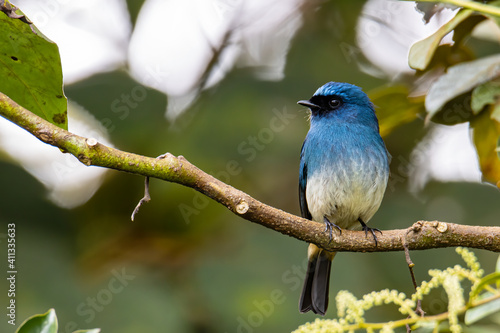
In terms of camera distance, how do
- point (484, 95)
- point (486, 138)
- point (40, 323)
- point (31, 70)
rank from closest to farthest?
point (40, 323) → point (484, 95) → point (31, 70) → point (486, 138)

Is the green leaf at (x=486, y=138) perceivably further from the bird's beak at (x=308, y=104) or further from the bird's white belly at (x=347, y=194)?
the bird's beak at (x=308, y=104)

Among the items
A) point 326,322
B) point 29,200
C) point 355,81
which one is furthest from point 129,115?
point 326,322

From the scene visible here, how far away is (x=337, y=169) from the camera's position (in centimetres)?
372

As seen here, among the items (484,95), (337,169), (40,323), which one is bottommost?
(337,169)

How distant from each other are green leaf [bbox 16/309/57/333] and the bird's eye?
2924 millimetres

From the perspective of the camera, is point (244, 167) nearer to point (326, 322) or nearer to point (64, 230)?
point (64, 230)

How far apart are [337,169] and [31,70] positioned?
2222 mm

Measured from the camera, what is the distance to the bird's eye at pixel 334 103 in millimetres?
4059

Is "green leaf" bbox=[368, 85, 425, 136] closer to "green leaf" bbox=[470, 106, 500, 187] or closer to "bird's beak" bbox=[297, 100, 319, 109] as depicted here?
"green leaf" bbox=[470, 106, 500, 187]

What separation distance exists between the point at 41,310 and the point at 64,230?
573 millimetres

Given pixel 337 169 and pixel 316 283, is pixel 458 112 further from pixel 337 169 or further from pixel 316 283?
pixel 316 283

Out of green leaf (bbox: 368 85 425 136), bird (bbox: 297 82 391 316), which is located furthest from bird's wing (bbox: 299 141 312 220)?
green leaf (bbox: 368 85 425 136)

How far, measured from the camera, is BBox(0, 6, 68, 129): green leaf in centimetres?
186

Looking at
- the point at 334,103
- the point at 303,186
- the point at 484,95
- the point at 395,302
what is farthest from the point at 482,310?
the point at 334,103
